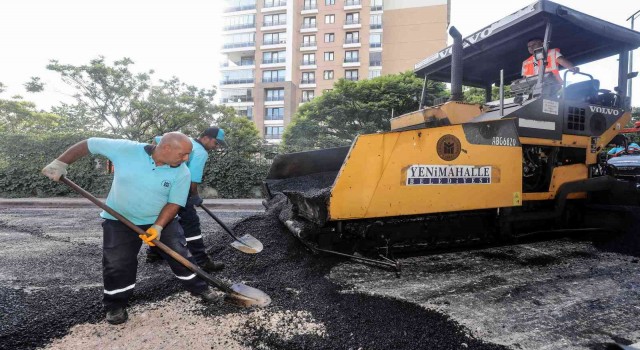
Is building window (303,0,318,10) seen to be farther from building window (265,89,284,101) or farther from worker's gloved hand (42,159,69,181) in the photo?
worker's gloved hand (42,159,69,181)

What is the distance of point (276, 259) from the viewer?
3.41 metres

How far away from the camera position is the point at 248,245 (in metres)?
3.67

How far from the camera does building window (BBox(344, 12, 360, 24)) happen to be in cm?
3784

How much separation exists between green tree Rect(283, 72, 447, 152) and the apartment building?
1888 cm

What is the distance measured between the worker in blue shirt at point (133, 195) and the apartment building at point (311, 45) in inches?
1406

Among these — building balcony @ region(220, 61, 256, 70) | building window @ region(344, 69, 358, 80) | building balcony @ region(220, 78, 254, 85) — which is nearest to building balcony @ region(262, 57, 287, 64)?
building balcony @ region(220, 61, 256, 70)

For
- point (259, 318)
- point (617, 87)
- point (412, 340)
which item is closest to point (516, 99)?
point (617, 87)

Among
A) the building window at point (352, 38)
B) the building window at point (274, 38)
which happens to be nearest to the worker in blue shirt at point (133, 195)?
the building window at point (352, 38)

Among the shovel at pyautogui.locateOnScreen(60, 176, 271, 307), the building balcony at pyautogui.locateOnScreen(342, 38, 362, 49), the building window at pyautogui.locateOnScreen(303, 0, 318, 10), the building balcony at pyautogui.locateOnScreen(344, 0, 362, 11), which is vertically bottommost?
the shovel at pyautogui.locateOnScreen(60, 176, 271, 307)

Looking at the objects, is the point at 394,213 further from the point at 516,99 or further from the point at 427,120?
the point at 516,99

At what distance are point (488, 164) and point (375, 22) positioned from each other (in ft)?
128

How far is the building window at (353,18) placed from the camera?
1490 inches

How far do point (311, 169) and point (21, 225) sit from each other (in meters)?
5.86

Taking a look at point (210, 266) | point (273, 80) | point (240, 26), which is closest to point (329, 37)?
point (273, 80)
